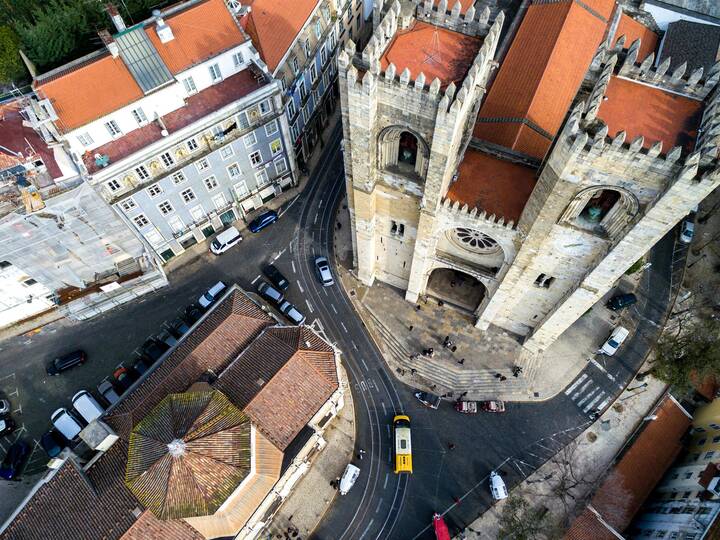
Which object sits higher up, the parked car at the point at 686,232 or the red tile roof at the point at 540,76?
the parked car at the point at 686,232

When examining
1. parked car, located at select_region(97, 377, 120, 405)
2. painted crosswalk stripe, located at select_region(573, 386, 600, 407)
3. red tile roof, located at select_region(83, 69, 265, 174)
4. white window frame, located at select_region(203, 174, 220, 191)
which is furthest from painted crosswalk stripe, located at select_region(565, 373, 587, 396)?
parked car, located at select_region(97, 377, 120, 405)

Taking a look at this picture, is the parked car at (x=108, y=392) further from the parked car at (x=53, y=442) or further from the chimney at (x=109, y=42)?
the chimney at (x=109, y=42)

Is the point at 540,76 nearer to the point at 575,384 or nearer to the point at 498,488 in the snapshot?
the point at 575,384

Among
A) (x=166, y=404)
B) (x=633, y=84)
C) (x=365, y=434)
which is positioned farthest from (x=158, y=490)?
(x=633, y=84)

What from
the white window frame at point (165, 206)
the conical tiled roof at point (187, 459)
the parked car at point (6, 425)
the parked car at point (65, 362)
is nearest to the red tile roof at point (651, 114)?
the conical tiled roof at point (187, 459)

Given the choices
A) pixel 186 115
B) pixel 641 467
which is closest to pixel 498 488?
pixel 641 467

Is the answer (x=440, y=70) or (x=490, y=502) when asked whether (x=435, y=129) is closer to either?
(x=440, y=70)
